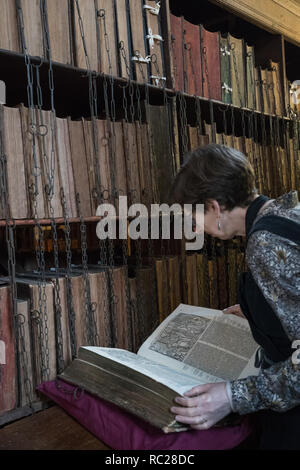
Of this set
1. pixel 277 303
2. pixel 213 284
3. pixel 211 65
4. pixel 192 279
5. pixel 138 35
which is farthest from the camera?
pixel 211 65

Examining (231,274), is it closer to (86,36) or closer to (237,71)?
(237,71)

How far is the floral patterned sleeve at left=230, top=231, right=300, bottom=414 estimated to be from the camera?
784 mm

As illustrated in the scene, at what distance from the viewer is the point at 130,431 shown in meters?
0.87

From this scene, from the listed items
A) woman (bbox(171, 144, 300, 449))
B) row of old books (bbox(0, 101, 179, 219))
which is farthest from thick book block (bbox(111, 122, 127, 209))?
woman (bbox(171, 144, 300, 449))

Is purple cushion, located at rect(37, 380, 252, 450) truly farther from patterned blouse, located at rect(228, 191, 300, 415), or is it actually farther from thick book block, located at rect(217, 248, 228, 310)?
thick book block, located at rect(217, 248, 228, 310)

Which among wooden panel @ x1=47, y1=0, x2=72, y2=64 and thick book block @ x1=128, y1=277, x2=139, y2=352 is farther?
thick book block @ x1=128, y1=277, x2=139, y2=352

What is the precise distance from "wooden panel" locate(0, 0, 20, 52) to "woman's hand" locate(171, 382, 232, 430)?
905 mm

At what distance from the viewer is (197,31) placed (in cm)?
167

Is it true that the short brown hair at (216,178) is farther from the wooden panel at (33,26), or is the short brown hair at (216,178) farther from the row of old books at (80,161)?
the wooden panel at (33,26)

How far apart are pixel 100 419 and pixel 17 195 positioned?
1.81 ft

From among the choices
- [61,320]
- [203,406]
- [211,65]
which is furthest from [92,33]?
[203,406]

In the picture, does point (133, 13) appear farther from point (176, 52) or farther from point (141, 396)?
point (141, 396)

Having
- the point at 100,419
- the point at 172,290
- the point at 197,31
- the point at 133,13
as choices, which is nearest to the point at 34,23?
the point at 133,13

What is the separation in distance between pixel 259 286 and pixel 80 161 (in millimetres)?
630
